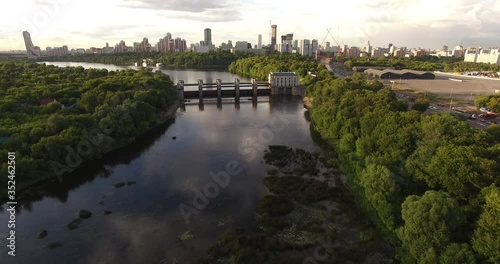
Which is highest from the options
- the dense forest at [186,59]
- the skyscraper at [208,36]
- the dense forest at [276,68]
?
the skyscraper at [208,36]

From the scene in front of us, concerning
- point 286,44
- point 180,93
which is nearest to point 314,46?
point 286,44

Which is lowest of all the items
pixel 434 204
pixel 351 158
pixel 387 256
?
pixel 387 256

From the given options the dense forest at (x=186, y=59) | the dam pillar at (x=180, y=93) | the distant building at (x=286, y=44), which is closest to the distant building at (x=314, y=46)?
the distant building at (x=286, y=44)

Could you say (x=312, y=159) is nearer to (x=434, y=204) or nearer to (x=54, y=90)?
(x=434, y=204)

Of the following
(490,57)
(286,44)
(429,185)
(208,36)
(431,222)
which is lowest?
(431,222)

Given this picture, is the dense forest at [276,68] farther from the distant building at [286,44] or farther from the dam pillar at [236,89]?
the distant building at [286,44]

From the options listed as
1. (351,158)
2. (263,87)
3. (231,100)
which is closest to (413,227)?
(351,158)

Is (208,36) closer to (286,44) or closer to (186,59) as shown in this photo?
(286,44)
